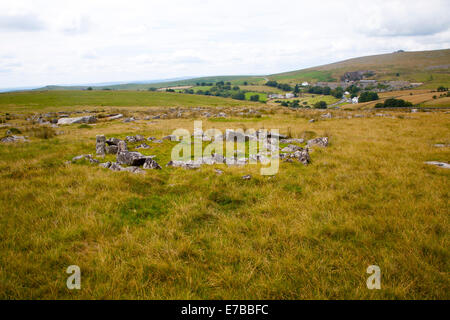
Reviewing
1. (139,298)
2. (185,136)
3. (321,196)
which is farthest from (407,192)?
(185,136)

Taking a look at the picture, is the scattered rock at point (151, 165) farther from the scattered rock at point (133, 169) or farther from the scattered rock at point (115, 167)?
the scattered rock at point (115, 167)

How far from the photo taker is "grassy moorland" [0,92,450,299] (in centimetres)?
333

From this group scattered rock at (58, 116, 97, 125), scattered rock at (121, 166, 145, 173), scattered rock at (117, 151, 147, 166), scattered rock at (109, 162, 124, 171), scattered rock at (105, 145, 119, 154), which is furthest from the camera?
scattered rock at (58, 116, 97, 125)

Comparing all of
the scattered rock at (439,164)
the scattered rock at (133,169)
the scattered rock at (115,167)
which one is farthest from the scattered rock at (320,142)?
the scattered rock at (115,167)

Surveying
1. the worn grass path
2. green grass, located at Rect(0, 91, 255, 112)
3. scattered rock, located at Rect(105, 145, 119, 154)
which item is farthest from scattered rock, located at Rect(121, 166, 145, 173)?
green grass, located at Rect(0, 91, 255, 112)

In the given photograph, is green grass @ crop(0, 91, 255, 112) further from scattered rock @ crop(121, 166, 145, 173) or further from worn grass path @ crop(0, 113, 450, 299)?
worn grass path @ crop(0, 113, 450, 299)

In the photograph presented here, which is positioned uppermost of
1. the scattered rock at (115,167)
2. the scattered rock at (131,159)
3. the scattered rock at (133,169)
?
the scattered rock at (131,159)

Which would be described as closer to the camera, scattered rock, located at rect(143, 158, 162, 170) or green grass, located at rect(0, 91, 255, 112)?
scattered rock, located at rect(143, 158, 162, 170)

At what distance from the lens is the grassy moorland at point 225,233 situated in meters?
3.33

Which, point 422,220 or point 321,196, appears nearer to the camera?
point 422,220

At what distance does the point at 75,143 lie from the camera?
14.1 meters

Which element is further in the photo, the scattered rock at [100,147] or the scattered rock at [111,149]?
the scattered rock at [111,149]

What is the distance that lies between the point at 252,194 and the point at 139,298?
14.3ft
